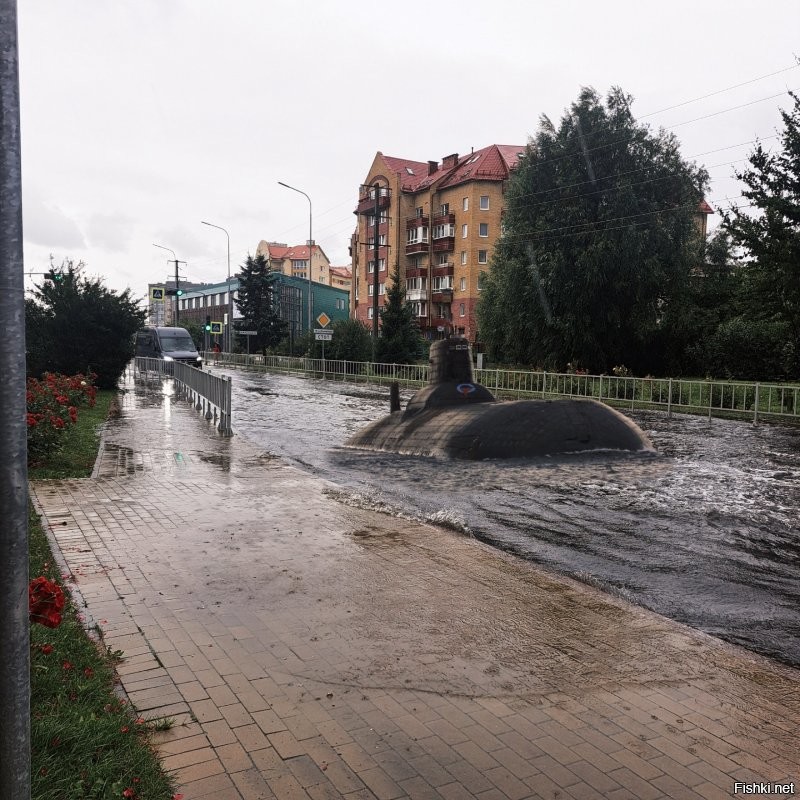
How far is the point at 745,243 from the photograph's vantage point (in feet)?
75.6

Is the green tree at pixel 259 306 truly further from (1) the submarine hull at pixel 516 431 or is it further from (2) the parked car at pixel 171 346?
(1) the submarine hull at pixel 516 431

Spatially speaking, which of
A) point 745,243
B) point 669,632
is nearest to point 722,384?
point 745,243

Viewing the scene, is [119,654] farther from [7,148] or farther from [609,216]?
[609,216]

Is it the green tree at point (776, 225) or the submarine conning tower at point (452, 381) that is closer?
the submarine conning tower at point (452, 381)

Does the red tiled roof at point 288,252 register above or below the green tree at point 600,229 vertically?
above

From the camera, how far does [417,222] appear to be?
2675 inches

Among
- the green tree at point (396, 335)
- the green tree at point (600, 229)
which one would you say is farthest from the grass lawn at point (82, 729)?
the green tree at point (396, 335)

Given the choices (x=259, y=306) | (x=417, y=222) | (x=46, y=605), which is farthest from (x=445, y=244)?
(x=46, y=605)

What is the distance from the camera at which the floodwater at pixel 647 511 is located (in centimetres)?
662

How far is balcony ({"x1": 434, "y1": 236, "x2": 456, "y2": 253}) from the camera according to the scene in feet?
213

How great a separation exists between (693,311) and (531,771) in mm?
36519

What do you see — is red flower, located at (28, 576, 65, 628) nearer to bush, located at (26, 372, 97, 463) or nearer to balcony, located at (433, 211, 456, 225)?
bush, located at (26, 372, 97, 463)

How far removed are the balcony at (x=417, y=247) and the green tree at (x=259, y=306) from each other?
1210 centimetres

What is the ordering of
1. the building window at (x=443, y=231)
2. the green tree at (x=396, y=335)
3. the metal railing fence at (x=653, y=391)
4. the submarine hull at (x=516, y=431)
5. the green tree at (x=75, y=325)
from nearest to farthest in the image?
the submarine hull at (x=516, y=431)
the metal railing fence at (x=653, y=391)
the green tree at (x=75, y=325)
the green tree at (x=396, y=335)
the building window at (x=443, y=231)
